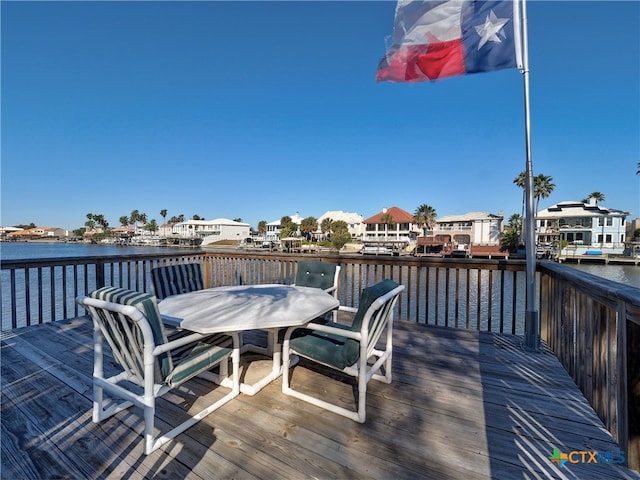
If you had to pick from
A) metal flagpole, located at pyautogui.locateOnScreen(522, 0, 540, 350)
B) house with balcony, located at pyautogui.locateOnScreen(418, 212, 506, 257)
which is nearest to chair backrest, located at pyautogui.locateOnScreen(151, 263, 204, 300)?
metal flagpole, located at pyautogui.locateOnScreen(522, 0, 540, 350)

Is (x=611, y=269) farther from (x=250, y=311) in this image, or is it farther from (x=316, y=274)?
(x=250, y=311)

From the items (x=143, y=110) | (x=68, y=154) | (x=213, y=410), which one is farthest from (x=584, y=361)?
(x=68, y=154)

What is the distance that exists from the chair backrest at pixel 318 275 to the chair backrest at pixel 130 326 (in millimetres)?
1795

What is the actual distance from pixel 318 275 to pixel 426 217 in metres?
43.7

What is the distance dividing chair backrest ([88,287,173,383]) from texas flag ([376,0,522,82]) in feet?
12.2

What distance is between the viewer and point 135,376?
1480 mm

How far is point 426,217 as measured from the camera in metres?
43.0

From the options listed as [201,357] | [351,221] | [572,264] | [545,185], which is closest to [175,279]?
[201,357]

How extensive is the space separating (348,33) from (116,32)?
20.6 ft

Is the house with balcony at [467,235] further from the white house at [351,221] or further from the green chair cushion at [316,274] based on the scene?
the green chair cushion at [316,274]

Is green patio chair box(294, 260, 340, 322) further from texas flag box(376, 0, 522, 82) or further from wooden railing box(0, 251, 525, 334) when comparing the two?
texas flag box(376, 0, 522, 82)

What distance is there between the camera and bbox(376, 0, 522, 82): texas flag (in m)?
2.77

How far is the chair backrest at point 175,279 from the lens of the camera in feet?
8.96

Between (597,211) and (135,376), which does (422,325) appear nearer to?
(135,376)
